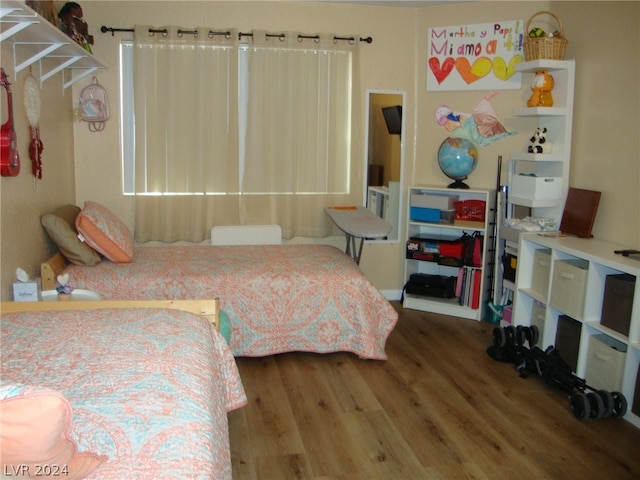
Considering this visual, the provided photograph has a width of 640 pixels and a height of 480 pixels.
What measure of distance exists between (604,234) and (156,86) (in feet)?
10.2

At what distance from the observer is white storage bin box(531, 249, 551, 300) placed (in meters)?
3.46

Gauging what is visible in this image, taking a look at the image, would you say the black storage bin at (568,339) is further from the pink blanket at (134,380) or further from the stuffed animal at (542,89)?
the pink blanket at (134,380)

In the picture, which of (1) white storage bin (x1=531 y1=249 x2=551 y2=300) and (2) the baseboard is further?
(2) the baseboard

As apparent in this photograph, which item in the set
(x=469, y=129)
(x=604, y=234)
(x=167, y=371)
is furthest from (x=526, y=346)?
(x=167, y=371)

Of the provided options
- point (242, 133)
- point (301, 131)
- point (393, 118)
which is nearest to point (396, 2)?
point (393, 118)

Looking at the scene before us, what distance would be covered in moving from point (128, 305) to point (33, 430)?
4.59 feet

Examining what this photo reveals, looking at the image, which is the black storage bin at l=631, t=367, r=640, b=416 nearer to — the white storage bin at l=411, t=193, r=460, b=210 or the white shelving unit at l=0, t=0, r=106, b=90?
the white storage bin at l=411, t=193, r=460, b=210

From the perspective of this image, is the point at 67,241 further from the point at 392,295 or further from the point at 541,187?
the point at 541,187

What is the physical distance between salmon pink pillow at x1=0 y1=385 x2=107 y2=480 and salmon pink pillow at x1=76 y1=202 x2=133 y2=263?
7.57 ft

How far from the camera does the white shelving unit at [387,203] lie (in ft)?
15.3

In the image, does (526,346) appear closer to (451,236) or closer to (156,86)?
(451,236)

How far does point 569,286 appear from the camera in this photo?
10.4ft

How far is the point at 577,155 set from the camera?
3764mm

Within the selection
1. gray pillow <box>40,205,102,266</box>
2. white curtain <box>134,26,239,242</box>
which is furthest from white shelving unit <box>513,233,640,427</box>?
gray pillow <box>40,205,102,266</box>
